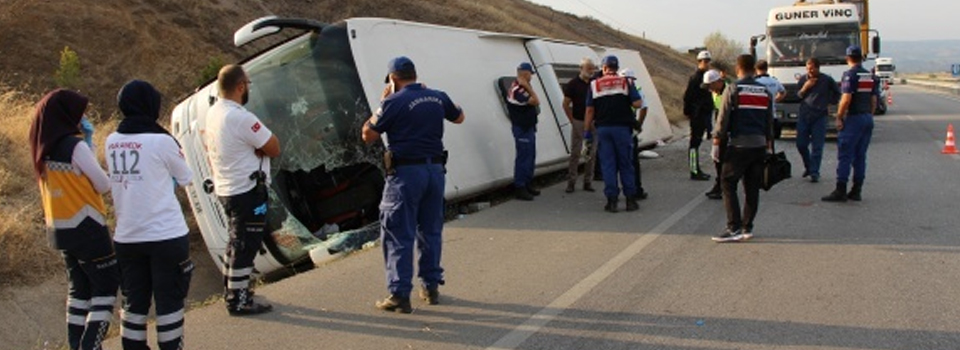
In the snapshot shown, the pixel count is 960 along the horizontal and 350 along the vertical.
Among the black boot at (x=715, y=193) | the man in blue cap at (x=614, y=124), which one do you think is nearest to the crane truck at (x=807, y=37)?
the black boot at (x=715, y=193)

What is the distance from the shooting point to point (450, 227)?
27.4 ft

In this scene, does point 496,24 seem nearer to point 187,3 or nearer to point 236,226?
point 187,3

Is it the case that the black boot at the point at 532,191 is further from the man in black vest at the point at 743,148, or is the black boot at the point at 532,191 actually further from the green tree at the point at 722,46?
the green tree at the point at 722,46

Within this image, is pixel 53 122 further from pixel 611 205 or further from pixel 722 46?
pixel 722 46

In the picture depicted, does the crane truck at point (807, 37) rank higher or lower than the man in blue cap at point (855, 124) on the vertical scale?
higher

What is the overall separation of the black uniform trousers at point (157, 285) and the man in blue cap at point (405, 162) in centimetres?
143

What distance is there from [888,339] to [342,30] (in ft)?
18.3

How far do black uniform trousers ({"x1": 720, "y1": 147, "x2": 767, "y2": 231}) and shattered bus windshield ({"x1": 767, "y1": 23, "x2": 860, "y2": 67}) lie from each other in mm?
10710

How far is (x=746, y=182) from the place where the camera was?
7.28 m

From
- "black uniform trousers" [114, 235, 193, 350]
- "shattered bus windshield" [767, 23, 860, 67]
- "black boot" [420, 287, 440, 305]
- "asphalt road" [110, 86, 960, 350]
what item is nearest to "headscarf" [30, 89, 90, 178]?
"black uniform trousers" [114, 235, 193, 350]

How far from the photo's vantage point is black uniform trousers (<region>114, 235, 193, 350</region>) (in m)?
3.98

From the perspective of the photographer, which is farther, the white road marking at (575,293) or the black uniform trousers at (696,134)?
the black uniform trousers at (696,134)

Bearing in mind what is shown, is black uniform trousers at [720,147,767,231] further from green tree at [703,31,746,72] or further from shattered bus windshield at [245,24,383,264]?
green tree at [703,31,746,72]

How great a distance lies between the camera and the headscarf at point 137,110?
157 inches
